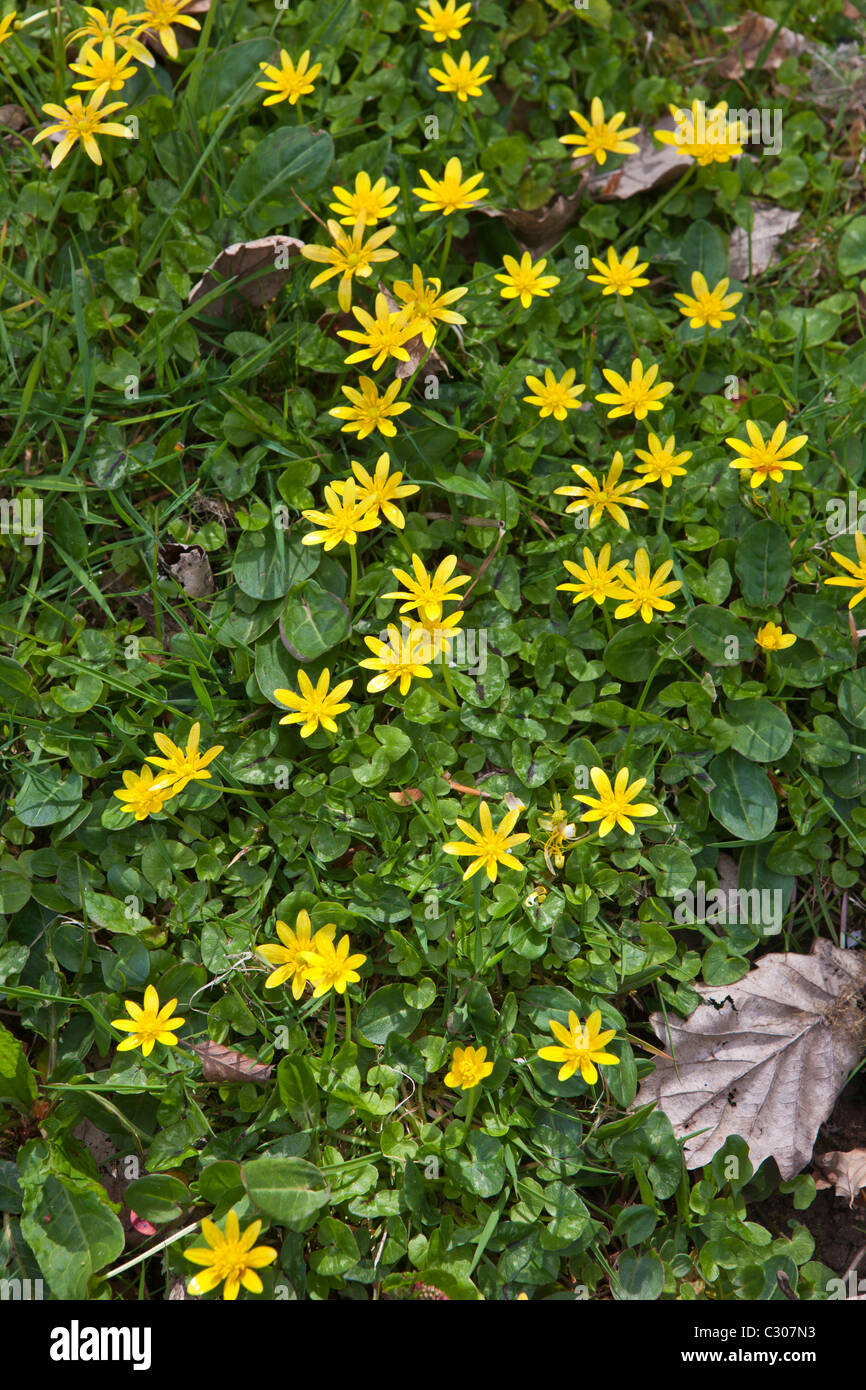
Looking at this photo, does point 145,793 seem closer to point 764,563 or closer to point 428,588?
point 428,588

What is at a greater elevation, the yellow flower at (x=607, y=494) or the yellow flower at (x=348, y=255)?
the yellow flower at (x=348, y=255)

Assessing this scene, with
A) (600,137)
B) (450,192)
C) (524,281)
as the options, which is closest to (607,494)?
(524,281)

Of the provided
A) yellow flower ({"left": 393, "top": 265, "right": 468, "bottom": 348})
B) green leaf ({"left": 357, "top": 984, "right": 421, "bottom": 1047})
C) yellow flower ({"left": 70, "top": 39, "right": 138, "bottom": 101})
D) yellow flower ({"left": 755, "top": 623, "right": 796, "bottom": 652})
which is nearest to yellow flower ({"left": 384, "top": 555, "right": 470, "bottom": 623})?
yellow flower ({"left": 393, "top": 265, "right": 468, "bottom": 348})

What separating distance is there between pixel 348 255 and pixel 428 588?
3.87 ft

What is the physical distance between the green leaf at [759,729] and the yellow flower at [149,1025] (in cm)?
193

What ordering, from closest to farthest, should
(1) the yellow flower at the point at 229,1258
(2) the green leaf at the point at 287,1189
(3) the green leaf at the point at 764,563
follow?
1. (1) the yellow flower at the point at 229,1258
2. (2) the green leaf at the point at 287,1189
3. (3) the green leaf at the point at 764,563

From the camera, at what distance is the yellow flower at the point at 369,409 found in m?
3.39

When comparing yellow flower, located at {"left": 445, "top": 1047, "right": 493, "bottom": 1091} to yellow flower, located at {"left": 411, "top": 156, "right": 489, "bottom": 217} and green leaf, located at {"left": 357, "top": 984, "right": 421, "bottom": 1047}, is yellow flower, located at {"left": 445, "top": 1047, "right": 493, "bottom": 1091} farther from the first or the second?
yellow flower, located at {"left": 411, "top": 156, "right": 489, "bottom": 217}

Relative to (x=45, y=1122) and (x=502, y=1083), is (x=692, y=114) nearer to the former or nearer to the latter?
(x=502, y=1083)

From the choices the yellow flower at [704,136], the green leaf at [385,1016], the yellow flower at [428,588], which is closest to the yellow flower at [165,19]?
the yellow flower at [704,136]

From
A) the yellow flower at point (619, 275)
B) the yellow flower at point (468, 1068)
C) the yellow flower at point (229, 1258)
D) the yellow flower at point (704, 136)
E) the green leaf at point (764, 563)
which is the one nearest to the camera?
the yellow flower at point (229, 1258)

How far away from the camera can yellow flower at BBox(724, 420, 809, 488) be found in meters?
3.39

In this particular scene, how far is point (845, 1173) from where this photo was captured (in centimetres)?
318

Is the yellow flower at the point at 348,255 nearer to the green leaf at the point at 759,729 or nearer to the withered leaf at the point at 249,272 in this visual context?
the withered leaf at the point at 249,272
